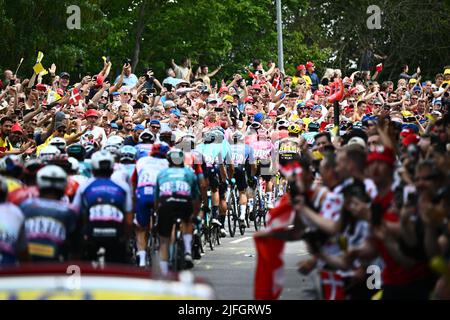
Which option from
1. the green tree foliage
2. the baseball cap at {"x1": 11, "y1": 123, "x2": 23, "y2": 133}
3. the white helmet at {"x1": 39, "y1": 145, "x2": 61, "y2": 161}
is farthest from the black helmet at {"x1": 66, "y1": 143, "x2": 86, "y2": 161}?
the green tree foliage

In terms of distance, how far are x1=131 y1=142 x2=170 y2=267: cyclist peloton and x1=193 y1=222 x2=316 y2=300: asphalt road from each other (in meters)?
1.00

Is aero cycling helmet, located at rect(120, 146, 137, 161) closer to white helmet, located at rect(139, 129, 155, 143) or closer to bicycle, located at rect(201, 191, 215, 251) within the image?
white helmet, located at rect(139, 129, 155, 143)

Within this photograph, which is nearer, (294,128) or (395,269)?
(395,269)

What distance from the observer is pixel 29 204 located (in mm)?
12703

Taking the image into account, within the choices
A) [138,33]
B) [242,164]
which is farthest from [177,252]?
[138,33]

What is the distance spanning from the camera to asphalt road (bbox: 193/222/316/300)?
18.1m

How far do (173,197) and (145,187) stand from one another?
2.55 feet

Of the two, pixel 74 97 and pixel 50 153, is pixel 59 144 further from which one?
pixel 74 97

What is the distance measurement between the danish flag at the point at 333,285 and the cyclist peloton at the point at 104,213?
319 cm

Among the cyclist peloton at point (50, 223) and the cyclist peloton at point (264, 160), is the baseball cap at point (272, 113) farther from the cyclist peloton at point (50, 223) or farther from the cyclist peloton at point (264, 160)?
the cyclist peloton at point (50, 223)

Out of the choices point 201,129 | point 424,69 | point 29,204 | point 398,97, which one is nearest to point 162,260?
point 29,204

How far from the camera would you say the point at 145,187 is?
19594 mm

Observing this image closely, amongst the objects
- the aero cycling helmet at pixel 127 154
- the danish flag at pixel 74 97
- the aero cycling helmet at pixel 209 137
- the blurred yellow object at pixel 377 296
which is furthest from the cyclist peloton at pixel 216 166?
the blurred yellow object at pixel 377 296
